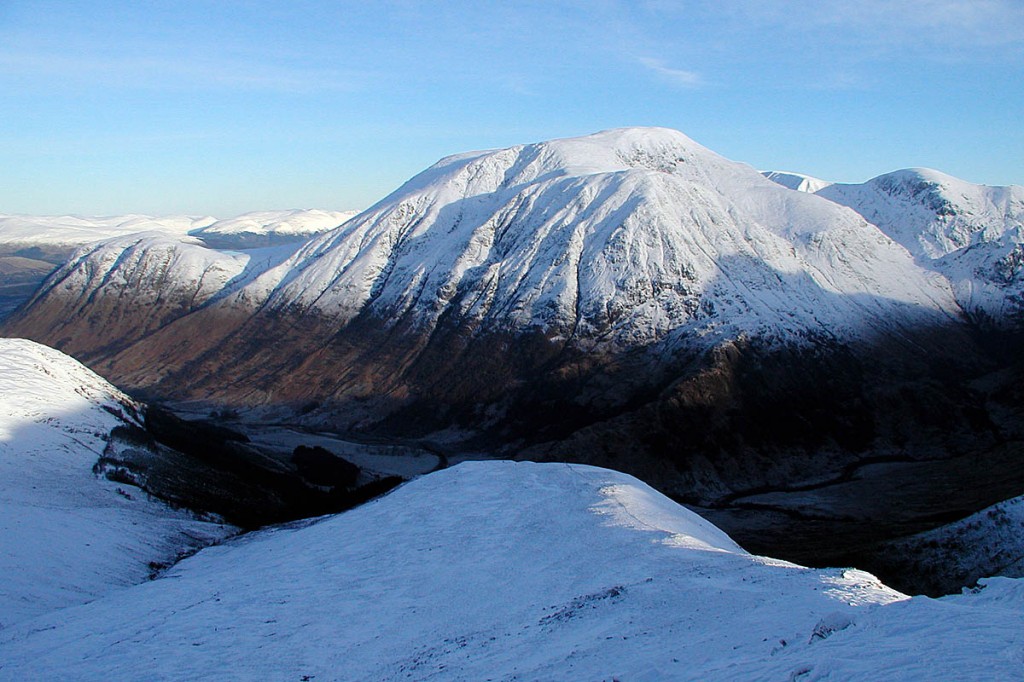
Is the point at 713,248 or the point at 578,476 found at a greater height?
the point at 713,248

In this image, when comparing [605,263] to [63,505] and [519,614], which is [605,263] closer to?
[63,505]

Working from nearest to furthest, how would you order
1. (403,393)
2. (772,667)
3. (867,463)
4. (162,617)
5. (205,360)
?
(772,667) → (162,617) → (867,463) → (403,393) → (205,360)

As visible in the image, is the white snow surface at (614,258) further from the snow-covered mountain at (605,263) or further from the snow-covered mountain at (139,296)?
the snow-covered mountain at (139,296)

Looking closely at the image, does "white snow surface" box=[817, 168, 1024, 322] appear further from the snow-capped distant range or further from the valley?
the valley

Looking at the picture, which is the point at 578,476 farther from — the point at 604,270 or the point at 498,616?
the point at 604,270

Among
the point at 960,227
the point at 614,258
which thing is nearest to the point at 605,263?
the point at 614,258

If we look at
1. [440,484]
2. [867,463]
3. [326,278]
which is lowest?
[867,463]

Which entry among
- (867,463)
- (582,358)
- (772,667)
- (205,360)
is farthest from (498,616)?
(205,360)

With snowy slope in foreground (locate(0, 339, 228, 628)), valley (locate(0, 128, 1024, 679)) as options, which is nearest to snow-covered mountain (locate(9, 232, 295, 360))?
valley (locate(0, 128, 1024, 679))
